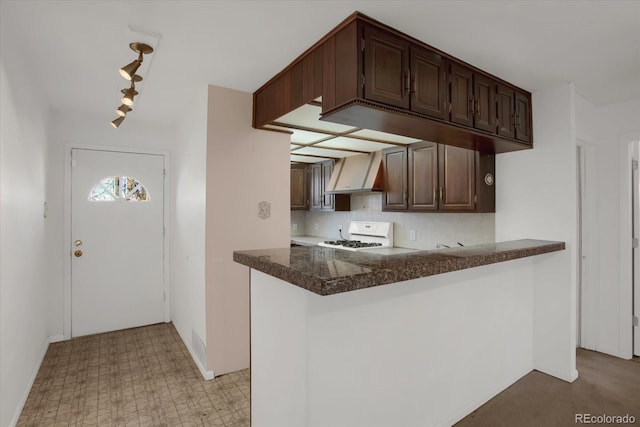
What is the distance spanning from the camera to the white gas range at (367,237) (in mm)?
4254

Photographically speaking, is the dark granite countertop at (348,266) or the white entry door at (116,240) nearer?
the dark granite countertop at (348,266)

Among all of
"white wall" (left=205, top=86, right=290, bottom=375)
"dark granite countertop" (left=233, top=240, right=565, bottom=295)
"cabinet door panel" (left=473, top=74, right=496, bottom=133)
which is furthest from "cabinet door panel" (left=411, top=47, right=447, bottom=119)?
"white wall" (left=205, top=86, right=290, bottom=375)

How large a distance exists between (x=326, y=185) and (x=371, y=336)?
3.51 m

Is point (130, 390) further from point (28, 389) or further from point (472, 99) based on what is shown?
point (472, 99)

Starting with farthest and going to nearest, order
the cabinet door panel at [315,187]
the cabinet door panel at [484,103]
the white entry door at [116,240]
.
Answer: the cabinet door panel at [315,187] < the white entry door at [116,240] < the cabinet door panel at [484,103]

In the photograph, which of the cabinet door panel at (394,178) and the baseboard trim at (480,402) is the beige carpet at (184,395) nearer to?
the baseboard trim at (480,402)

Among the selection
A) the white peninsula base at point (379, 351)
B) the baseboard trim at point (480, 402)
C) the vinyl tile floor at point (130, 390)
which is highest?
the white peninsula base at point (379, 351)

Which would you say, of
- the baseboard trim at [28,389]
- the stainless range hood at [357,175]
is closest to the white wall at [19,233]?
the baseboard trim at [28,389]

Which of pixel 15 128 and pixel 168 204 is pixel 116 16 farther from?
pixel 168 204

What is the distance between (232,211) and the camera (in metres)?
2.81

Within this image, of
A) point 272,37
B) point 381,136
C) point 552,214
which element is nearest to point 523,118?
point 552,214

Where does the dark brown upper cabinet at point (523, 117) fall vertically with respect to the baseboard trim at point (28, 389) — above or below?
above

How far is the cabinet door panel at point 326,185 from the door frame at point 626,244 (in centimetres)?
314

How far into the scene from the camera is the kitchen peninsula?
1.40m
